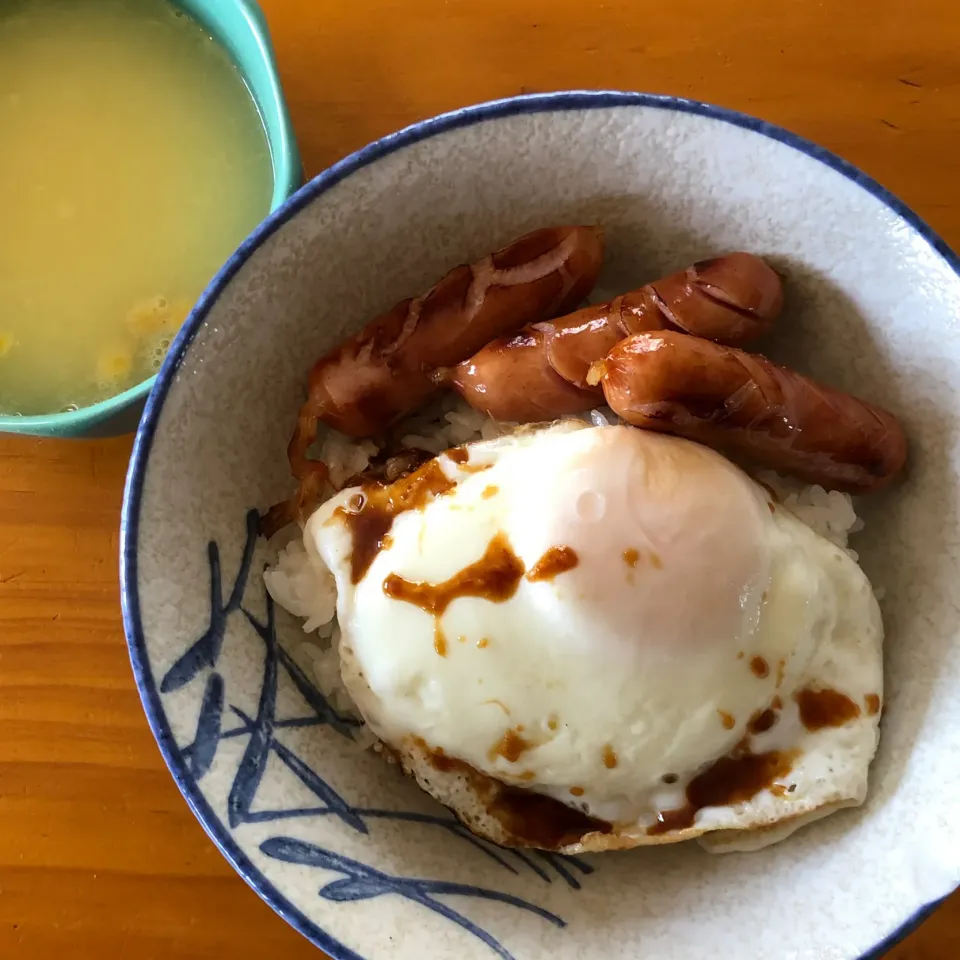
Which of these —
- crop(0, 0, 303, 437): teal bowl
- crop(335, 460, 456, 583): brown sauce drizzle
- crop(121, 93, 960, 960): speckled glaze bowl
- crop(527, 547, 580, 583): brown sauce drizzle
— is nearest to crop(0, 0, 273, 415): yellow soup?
crop(0, 0, 303, 437): teal bowl

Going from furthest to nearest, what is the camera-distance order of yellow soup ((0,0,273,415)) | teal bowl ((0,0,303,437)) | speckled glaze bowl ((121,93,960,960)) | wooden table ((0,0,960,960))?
yellow soup ((0,0,273,415)), wooden table ((0,0,960,960)), teal bowl ((0,0,303,437)), speckled glaze bowl ((121,93,960,960))

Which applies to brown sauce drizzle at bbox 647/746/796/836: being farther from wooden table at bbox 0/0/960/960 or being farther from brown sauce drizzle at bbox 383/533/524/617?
wooden table at bbox 0/0/960/960

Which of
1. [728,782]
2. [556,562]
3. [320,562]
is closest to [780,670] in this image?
[728,782]

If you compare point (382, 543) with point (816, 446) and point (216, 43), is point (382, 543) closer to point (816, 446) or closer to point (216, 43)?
point (816, 446)

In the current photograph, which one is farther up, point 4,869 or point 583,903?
point 583,903

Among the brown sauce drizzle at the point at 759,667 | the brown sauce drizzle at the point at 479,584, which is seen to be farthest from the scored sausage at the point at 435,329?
A: the brown sauce drizzle at the point at 759,667

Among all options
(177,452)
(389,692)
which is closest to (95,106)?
(177,452)

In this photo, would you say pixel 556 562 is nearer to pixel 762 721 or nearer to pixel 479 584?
pixel 479 584
